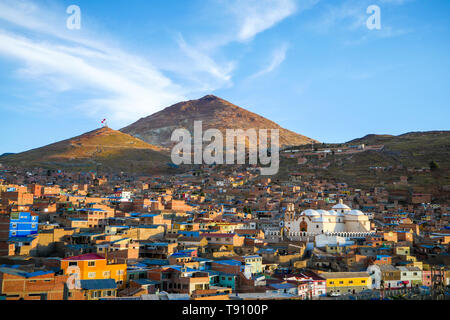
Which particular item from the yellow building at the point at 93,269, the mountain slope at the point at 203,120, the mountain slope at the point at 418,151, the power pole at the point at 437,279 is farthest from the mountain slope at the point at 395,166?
the mountain slope at the point at 203,120

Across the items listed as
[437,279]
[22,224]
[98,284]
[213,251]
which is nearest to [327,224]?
[437,279]

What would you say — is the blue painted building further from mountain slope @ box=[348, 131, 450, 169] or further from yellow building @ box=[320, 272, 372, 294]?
mountain slope @ box=[348, 131, 450, 169]

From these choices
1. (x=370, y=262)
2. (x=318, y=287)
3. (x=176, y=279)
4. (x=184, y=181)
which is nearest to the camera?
(x=176, y=279)

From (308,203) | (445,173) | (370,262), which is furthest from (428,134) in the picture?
(370,262)

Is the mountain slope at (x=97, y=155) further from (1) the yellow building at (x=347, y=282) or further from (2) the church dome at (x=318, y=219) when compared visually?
(1) the yellow building at (x=347, y=282)

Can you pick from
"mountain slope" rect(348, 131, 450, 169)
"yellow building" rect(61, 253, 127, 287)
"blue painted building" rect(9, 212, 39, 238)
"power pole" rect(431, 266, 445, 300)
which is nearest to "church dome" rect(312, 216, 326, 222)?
"power pole" rect(431, 266, 445, 300)
